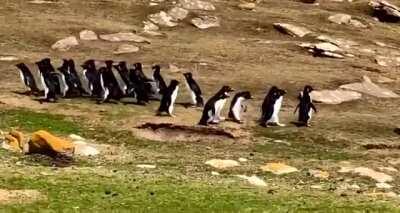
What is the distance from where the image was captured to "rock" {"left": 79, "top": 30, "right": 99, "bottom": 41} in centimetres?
3887

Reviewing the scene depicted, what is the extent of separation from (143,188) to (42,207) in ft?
8.14

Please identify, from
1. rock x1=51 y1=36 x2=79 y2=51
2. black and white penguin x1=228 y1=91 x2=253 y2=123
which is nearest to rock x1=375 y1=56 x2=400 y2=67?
rock x1=51 y1=36 x2=79 y2=51

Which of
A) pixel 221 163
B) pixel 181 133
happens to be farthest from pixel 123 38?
pixel 221 163

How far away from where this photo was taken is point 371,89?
108 feet

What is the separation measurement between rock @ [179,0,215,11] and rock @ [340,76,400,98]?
47.4 feet

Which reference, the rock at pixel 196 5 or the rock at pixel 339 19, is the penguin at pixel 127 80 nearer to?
the rock at pixel 196 5

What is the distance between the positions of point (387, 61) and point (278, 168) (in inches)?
899

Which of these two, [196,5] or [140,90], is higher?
[196,5]

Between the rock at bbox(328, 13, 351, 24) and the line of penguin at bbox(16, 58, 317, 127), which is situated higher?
the rock at bbox(328, 13, 351, 24)

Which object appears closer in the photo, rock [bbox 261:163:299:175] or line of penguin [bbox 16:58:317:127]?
rock [bbox 261:163:299:175]

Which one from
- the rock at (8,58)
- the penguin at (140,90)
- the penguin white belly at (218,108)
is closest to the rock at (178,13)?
the rock at (8,58)

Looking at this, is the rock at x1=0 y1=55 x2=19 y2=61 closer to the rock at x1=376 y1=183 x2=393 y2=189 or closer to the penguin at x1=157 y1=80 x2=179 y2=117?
the penguin at x1=157 y1=80 x2=179 y2=117

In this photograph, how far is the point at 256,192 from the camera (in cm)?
1698

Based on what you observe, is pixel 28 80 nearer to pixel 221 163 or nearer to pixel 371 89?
pixel 221 163
